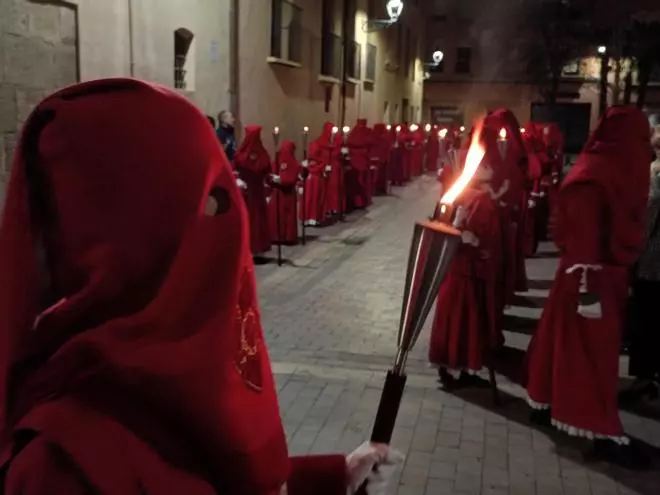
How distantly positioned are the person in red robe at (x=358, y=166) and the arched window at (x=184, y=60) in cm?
493

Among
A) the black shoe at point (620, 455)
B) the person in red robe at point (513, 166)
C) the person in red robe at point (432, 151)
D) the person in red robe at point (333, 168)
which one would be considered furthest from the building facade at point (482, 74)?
the black shoe at point (620, 455)

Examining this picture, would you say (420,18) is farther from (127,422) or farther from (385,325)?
(127,422)

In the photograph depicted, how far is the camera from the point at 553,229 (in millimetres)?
5148

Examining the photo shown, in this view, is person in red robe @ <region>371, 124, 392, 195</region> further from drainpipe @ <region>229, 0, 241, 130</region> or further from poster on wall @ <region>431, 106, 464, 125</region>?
poster on wall @ <region>431, 106, 464, 125</region>

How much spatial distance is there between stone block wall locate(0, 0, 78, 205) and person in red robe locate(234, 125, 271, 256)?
3018mm

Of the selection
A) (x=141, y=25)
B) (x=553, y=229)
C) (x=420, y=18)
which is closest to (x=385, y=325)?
(x=553, y=229)

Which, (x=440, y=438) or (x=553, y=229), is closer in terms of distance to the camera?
(x=553, y=229)

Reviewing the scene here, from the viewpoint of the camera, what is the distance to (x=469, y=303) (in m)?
6.36

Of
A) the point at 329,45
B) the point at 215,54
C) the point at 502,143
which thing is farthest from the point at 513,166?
the point at 329,45

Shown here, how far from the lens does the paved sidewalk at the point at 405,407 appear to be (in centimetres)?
498

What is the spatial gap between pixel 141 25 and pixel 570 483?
8288 mm

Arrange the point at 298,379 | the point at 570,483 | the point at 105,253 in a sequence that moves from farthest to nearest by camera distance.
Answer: the point at 298,379
the point at 570,483
the point at 105,253

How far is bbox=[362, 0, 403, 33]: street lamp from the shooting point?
25781mm

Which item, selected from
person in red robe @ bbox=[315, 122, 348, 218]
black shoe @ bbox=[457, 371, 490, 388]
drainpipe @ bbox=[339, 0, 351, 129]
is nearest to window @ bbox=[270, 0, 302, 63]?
person in red robe @ bbox=[315, 122, 348, 218]
